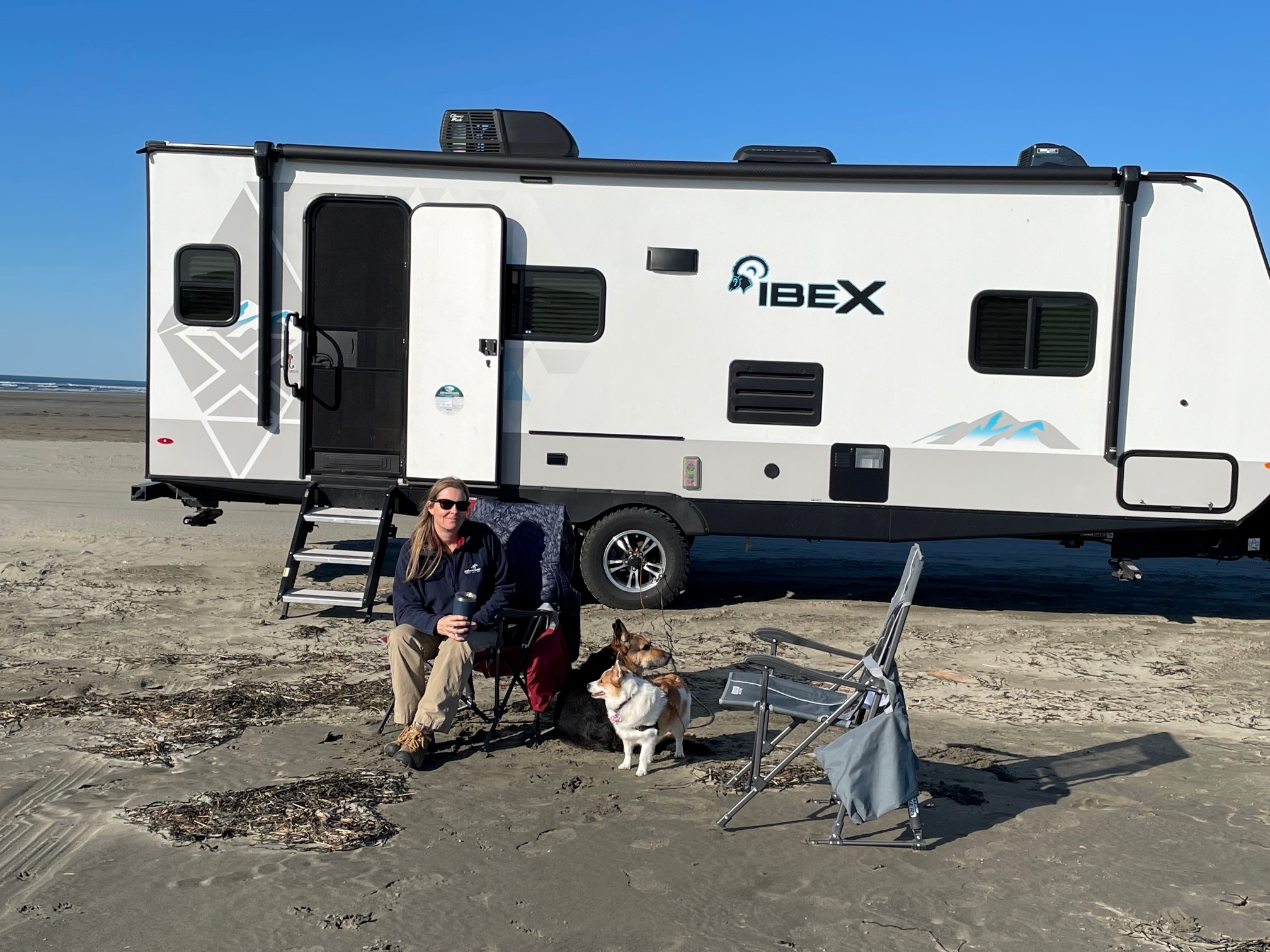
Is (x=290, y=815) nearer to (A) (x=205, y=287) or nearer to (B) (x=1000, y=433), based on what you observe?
(A) (x=205, y=287)

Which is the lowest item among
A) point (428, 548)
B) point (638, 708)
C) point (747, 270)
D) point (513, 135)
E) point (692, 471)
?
point (638, 708)

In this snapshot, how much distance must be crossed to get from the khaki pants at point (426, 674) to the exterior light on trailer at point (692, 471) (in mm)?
3085

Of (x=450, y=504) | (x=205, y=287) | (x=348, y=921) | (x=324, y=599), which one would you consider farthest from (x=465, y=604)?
(x=205, y=287)

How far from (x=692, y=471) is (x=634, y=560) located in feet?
2.54

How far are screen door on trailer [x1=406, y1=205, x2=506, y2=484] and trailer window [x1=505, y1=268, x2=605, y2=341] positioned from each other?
15 centimetres

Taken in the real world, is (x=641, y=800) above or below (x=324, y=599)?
below

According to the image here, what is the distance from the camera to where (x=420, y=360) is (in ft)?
→ 25.4

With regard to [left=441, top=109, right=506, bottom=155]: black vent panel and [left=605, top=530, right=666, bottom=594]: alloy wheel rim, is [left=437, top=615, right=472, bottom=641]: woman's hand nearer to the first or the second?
[left=605, top=530, right=666, bottom=594]: alloy wheel rim

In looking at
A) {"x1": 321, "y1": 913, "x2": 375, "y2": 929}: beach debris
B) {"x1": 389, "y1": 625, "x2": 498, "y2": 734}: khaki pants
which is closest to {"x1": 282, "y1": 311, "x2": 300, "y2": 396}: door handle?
{"x1": 389, "y1": 625, "x2": 498, "y2": 734}: khaki pants

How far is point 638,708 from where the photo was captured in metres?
4.56

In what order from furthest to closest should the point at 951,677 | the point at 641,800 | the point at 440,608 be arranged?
the point at 951,677
the point at 440,608
the point at 641,800

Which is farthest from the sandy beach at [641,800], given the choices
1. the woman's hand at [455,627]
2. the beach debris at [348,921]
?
the woman's hand at [455,627]

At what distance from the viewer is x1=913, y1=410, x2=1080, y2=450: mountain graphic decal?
755cm

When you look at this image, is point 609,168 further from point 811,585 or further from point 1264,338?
point 1264,338
